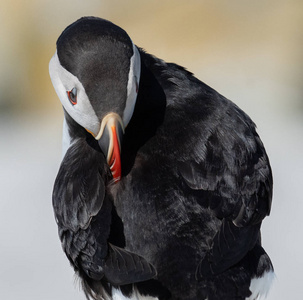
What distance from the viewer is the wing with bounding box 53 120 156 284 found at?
13.5 feet

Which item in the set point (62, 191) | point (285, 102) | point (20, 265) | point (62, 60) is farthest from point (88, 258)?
point (285, 102)

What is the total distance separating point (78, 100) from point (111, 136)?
0.85 feet

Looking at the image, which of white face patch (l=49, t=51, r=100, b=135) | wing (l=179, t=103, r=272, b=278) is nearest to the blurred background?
wing (l=179, t=103, r=272, b=278)

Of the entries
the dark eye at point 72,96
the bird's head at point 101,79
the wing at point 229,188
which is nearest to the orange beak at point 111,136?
the bird's head at point 101,79

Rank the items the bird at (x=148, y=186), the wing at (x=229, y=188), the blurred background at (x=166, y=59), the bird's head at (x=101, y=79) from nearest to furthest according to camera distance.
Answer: the bird's head at (x=101, y=79) < the bird at (x=148, y=186) < the wing at (x=229, y=188) < the blurred background at (x=166, y=59)

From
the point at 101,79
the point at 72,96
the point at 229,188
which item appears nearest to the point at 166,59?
the point at 229,188

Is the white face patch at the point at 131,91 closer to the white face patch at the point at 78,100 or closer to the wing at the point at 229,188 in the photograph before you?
the white face patch at the point at 78,100

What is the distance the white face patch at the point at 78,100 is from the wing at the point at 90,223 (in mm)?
325

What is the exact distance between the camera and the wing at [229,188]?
13.6 feet

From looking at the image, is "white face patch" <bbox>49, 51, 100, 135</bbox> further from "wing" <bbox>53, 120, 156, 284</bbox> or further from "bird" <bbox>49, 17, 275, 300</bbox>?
"wing" <bbox>53, 120, 156, 284</bbox>

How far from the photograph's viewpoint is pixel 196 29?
35.4 feet

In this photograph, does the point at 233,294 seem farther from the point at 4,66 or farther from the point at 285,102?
the point at 4,66

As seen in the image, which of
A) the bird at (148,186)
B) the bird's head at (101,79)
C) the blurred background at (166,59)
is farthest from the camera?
the blurred background at (166,59)

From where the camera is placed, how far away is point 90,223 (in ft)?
13.8
